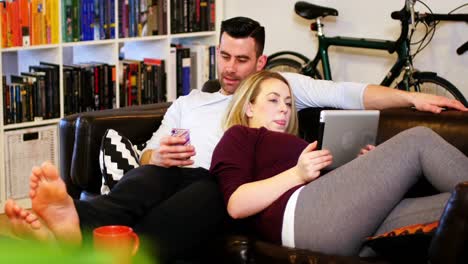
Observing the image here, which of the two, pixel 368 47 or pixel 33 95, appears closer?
pixel 33 95

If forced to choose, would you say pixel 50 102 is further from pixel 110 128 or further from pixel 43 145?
pixel 110 128

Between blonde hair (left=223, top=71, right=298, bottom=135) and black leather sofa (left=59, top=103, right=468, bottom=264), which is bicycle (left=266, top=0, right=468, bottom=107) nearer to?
black leather sofa (left=59, top=103, right=468, bottom=264)

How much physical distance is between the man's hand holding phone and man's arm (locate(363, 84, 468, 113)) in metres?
0.71

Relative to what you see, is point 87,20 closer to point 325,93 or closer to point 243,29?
point 243,29

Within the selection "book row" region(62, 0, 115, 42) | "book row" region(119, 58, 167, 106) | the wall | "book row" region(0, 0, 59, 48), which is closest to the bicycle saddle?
the wall

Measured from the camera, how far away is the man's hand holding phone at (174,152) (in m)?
2.10

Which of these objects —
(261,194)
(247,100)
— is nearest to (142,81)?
(247,100)

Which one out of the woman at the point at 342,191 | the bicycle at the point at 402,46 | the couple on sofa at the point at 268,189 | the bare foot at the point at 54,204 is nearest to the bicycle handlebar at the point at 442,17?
the bicycle at the point at 402,46

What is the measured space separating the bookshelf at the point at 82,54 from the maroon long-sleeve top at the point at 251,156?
85.2 inches

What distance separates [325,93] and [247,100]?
1.15 feet

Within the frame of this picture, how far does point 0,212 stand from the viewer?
4016mm

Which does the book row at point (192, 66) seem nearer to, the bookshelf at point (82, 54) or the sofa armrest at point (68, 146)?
the bookshelf at point (82, 54)

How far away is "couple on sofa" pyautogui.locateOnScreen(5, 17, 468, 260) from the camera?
1.74 meters

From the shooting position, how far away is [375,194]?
1.79m
